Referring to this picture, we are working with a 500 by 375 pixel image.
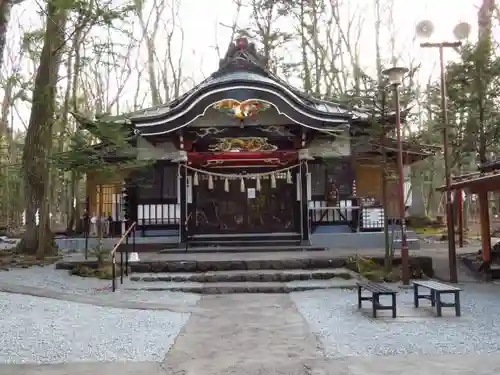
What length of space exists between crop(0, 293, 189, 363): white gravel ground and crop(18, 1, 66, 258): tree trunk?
20.3 ft

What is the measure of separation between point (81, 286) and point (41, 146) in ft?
19.5

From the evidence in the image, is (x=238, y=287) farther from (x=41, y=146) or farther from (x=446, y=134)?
(x=41, y=146)

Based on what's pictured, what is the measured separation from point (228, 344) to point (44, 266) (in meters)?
8.30

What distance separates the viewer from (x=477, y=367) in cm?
548

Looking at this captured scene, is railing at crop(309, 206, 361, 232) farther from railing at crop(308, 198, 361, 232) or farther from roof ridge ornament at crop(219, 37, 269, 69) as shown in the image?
roof ridge ornament at crop(219, 37, 269, 69)

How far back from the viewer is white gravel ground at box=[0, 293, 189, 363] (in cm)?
604

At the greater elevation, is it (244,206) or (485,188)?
(485,188)

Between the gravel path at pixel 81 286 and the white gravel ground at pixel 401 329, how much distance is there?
7.61ft

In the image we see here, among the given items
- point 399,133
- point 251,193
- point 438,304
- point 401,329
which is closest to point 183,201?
point 251,193

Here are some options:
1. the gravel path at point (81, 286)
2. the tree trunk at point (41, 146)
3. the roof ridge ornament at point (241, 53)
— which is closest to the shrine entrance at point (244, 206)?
the roof ridge ornament at point (241, 53)

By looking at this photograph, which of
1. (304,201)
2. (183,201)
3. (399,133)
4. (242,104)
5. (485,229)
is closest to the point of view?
(399,133)

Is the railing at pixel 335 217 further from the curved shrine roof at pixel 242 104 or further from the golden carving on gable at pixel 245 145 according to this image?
the curved shrine roof at pixel 242 104

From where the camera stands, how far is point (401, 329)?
23.9ft

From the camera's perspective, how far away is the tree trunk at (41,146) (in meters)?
14.8
